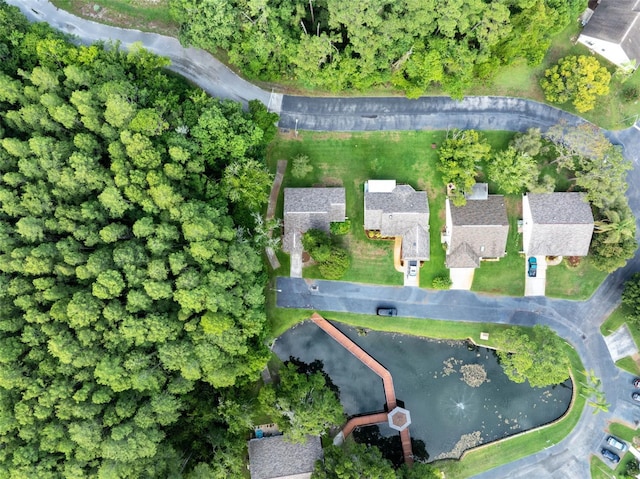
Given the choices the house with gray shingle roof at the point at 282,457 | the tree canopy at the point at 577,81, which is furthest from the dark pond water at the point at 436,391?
the tree canopy at the point at 577,81

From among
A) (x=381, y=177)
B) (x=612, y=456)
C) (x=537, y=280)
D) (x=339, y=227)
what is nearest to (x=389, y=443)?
(x=612, y=456)

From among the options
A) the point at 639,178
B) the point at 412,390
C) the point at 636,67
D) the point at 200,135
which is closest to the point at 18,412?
the point at 200,135

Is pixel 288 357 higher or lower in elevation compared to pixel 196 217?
lower

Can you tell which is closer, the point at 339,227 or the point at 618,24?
the point at 618,24

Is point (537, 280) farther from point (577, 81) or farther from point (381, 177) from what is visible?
point (577, 81)

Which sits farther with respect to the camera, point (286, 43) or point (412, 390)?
point (412, 390)

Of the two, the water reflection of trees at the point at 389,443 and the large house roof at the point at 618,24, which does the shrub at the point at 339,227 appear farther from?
the large house roof at the point at 618,24

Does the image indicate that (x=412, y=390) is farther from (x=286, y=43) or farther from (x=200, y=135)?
(x=286, y=43)
